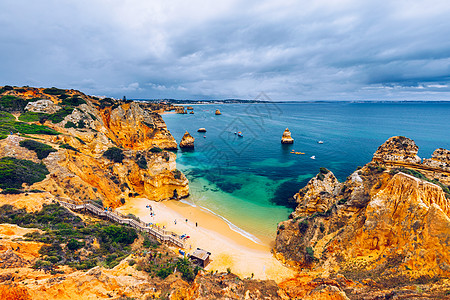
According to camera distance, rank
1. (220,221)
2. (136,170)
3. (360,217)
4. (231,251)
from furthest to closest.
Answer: (136,170), (220,221), (231,251), (360,217)

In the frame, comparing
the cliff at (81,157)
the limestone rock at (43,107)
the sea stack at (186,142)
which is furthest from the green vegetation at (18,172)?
the sea stack at (186,142)

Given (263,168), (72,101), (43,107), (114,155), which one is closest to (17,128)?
(43,107)

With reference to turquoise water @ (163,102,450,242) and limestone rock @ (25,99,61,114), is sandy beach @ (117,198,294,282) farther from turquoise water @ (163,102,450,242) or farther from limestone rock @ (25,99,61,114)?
limestone rock @ (25,99,61,114)

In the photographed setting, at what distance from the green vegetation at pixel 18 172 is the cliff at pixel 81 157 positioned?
2.10ft

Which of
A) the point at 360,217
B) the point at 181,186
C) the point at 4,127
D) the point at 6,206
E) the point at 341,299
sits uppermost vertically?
the point at 4,127

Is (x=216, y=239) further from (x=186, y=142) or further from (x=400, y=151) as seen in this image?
(x=186, y=142)

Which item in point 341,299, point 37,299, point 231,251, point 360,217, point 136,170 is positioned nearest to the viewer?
point 37,299

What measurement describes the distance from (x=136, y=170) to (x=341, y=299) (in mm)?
31375

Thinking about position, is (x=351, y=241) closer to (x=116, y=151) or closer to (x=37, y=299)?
(x=37, y=299)

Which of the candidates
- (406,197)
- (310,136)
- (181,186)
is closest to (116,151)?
(181,186)

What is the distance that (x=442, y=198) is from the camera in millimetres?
14156

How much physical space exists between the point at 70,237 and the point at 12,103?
4319 centimetres

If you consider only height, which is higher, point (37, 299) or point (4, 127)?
point (4, 127)

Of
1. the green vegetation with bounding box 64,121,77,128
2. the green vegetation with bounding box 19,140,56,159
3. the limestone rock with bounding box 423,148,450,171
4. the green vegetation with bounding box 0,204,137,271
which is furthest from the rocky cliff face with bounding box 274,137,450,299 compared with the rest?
the green vegetation with bounding box 64,121,77,128
